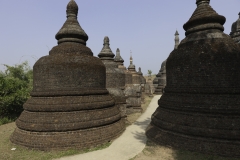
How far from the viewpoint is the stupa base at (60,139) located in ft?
20.0

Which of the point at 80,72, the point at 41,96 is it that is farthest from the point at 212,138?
the point at 41,96

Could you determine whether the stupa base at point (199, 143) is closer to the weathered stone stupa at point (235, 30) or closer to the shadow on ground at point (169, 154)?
the shadow on ground at point (169, 154)

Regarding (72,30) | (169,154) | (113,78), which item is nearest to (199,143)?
(169,154)

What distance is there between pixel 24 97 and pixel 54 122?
7.46m

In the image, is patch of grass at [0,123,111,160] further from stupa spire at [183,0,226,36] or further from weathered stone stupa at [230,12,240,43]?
weathered stone stupa at [230,12,240,43]

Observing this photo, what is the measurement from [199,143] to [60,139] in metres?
5.08

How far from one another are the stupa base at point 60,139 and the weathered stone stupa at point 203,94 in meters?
2.51

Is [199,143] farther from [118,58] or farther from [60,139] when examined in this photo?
[118,58]

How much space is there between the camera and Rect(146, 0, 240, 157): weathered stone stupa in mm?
5617

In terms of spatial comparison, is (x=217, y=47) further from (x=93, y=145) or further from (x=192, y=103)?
(x=93, y=145)

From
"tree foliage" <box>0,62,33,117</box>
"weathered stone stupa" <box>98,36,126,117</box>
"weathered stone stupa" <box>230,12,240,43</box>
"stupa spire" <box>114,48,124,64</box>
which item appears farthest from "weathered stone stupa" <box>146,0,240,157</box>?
"stupa spire" <box>114,48,124,64</box>

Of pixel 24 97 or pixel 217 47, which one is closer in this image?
pixel 217 47

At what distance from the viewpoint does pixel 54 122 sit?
251 inches

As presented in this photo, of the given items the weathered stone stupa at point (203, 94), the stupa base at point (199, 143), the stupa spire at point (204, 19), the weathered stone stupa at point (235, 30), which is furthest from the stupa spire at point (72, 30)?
the weathered stone stupa at point (235, 30)
